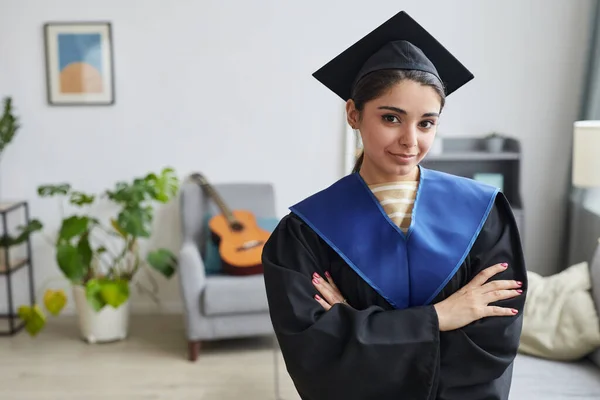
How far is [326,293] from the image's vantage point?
1.36 m

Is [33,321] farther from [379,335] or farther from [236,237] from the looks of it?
[379,335]

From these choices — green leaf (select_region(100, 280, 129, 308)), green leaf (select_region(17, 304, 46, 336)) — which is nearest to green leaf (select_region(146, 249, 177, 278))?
green leaf (select_region(100, 280, 129, 308))

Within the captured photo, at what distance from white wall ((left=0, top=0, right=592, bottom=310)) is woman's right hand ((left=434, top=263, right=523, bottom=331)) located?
2.73 m

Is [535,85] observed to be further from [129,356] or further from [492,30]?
[129,356]

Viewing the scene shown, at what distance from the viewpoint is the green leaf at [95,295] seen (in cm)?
360

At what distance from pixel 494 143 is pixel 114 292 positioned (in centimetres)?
229

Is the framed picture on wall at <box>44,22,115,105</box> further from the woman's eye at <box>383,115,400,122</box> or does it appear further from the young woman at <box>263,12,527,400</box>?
the woman's eye at <box>383,115,400,122</box>

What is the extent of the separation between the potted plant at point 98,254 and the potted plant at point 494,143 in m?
1.82

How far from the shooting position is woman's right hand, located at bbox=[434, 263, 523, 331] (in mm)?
1312

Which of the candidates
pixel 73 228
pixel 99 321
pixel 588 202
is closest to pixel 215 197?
pixel 73 228

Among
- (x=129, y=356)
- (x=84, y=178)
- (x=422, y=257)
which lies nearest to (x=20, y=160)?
(x=84, y=178)

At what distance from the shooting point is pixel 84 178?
4066 mm

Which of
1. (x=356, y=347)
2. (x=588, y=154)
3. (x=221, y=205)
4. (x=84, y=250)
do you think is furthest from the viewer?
(x=221, y=205)

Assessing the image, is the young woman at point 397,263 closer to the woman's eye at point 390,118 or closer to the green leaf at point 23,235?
the woman's eye at point 390,118
